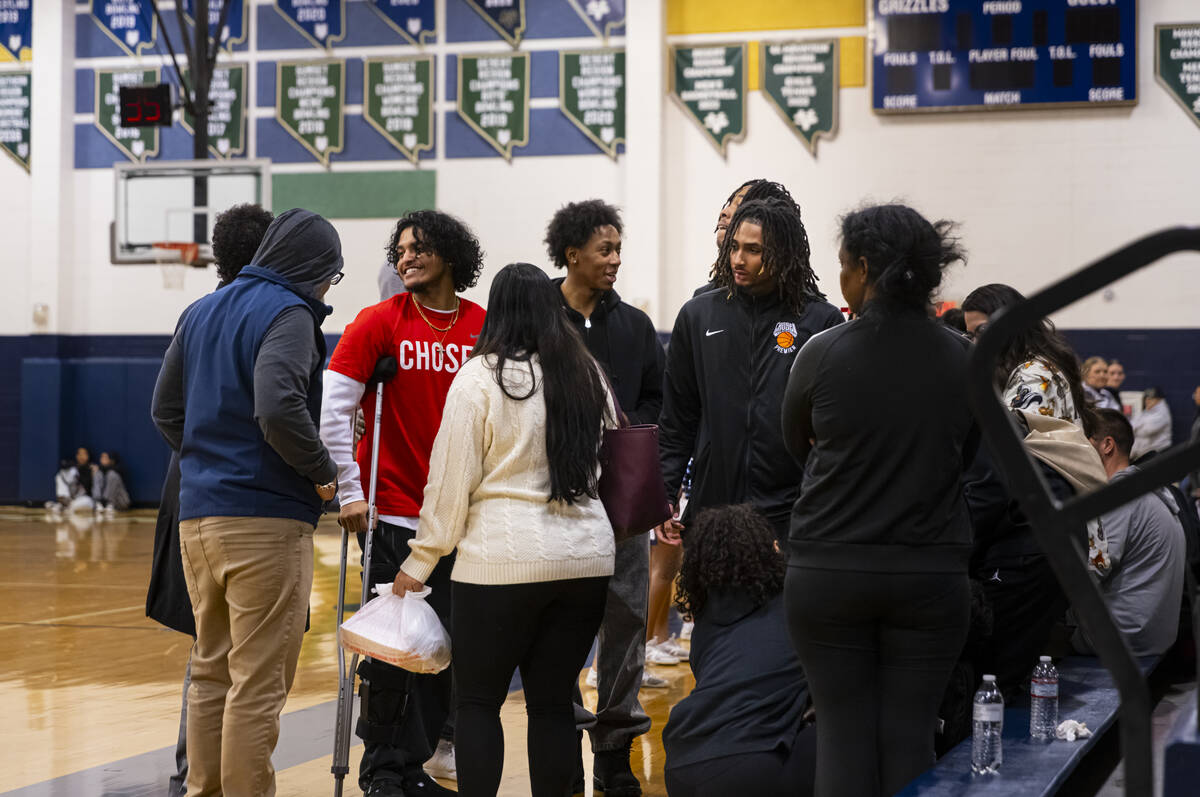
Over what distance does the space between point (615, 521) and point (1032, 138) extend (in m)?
10.4

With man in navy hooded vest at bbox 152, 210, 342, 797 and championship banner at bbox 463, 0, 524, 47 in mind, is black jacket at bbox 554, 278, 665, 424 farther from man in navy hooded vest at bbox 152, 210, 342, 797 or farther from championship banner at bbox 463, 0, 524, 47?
championship banner at bbox 463, 0, 524, 47

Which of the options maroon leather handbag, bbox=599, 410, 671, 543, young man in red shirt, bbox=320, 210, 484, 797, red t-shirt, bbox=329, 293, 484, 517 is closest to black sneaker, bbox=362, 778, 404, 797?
young man in red shirt, bbox=320, 210, 484, 797

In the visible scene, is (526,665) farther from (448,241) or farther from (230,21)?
(230,21)

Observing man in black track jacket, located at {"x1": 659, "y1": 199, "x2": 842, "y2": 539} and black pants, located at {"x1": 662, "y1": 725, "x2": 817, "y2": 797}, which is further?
man in black track jacket, located at {"x1": 659, "y1": 199, "x2": 842, "y2": 539}

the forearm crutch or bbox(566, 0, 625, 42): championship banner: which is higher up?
bbox(566, 0, 625, 42): championship banner

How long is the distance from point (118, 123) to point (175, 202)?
2.80m

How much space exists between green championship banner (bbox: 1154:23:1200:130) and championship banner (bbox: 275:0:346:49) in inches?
322

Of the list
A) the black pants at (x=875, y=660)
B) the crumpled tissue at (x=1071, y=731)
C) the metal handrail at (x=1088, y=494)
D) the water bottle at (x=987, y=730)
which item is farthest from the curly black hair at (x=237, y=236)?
the metal handrail at (x=1088, y=494)

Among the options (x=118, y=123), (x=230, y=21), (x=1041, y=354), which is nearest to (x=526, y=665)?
(x=1041, y=354)

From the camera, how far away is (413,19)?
555 inches

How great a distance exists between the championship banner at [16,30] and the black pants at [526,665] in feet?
45.9

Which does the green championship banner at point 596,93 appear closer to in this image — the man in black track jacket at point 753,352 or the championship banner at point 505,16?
the championship banner at point 505,16

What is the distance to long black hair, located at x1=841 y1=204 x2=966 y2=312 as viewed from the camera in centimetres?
265

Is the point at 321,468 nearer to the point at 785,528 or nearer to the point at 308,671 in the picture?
the point at 785,528
